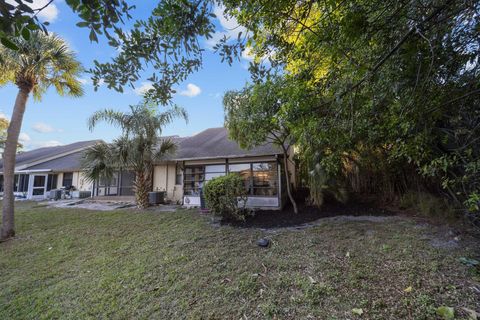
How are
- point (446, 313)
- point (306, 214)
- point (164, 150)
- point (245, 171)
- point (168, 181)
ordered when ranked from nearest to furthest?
1. point (446, 313)
2. point (306, 214)
3. point (164, 150)
4. point (245, 171)
5. point (168, 181)

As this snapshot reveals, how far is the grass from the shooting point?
275 cm

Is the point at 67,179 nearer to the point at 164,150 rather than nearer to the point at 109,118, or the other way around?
the point at 109,118

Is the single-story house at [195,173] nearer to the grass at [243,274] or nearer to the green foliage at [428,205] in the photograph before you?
the grass at [243,274]

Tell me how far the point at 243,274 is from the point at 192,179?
330 inches

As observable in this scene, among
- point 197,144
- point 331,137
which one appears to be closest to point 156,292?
point 331,137

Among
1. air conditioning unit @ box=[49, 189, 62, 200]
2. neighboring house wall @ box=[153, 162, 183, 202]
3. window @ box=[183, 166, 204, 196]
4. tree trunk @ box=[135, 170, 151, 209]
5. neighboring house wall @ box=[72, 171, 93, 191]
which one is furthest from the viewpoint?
neighboring house wall @ box=[72, 171, 93, 191]

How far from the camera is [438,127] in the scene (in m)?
4.00

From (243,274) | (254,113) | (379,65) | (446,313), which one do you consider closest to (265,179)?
(254,113)

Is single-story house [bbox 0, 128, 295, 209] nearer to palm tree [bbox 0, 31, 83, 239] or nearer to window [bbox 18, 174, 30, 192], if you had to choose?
window [bbox 18, 174, 30, 192]

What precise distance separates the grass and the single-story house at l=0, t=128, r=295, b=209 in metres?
3.82

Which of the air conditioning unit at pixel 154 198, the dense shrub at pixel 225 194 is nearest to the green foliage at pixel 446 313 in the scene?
the dense shrub at pixel 225 194

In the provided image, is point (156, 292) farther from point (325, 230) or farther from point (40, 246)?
point (40, 246)

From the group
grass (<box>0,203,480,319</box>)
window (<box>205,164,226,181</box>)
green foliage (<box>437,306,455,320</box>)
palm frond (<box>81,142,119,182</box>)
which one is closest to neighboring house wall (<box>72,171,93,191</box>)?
palm frond (<box>81,142,119,182</box>)

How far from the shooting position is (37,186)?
54.0 ft
